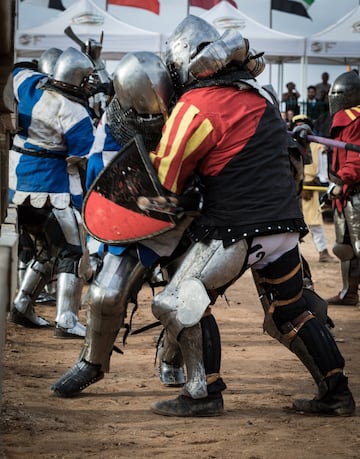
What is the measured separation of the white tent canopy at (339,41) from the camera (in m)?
17.9

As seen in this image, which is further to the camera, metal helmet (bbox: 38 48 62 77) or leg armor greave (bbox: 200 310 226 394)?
metal helmet (bbox: 38 48 62 77)

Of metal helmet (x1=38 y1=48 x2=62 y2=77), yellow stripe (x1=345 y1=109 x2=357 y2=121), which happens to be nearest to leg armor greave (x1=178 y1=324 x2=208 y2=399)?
metal helmet (x1=38 y1=48 x2=62 y2=77)

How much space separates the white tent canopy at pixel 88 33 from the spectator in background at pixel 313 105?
390 cm

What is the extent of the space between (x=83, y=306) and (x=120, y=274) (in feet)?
12.9

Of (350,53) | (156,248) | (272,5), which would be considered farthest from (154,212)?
(272,5)

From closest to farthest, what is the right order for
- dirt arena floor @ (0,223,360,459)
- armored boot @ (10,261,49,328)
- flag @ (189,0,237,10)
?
1. dirt arena floor @ (0,223,360,459)
2. armored boot @ (10,261,49,328)
3. flag @ (189,0,237,10)

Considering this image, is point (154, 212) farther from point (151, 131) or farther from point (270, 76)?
point (270, 76)

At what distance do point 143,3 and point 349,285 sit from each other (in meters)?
11.1

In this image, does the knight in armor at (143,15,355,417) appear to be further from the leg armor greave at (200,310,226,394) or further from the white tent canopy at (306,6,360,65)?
the white tent canopy at (306,6,360,65)

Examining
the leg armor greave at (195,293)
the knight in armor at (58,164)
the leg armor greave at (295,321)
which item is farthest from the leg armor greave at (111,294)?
the knight in armor at (58,164)

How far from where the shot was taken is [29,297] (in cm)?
758

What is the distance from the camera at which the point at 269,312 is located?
4938 millimetres

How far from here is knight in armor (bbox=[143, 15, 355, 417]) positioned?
14.9 feet

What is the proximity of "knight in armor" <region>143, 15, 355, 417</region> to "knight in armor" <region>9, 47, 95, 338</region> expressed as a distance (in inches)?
93.3
